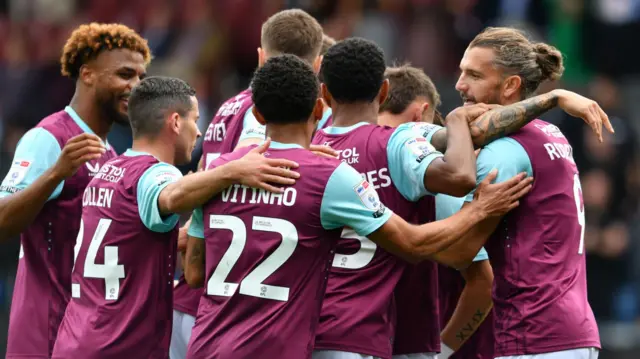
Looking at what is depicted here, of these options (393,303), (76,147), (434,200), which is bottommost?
(393,303)

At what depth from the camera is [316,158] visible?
20.6ft

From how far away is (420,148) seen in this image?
6.61 metres

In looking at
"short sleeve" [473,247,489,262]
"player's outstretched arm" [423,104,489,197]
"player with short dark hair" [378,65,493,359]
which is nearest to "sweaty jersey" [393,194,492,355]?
"player with short dark hair" [378,65,493,359]

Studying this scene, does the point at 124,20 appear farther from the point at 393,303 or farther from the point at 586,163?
the point at 393,303

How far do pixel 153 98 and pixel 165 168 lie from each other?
20.6 inches

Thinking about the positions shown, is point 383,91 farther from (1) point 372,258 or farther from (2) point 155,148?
(2) point 155,148

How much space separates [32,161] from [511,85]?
3.18 meters

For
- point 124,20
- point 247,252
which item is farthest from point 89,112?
point 124,20

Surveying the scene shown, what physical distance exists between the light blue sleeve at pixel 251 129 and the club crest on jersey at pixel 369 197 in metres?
1.65

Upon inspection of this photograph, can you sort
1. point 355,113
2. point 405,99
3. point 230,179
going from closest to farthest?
1. point 230,179
2. point 355,113
3. point 405,99

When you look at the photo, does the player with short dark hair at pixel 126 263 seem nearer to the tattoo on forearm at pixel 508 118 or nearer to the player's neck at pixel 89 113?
the player's neck at pixel 89 113

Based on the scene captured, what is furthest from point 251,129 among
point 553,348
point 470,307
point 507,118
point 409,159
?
point 553,348

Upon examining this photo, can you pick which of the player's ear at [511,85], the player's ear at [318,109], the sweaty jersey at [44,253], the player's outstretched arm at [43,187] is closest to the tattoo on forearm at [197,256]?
the player's outstretched arm at [43,187]

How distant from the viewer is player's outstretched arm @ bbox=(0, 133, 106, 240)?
7152mm
